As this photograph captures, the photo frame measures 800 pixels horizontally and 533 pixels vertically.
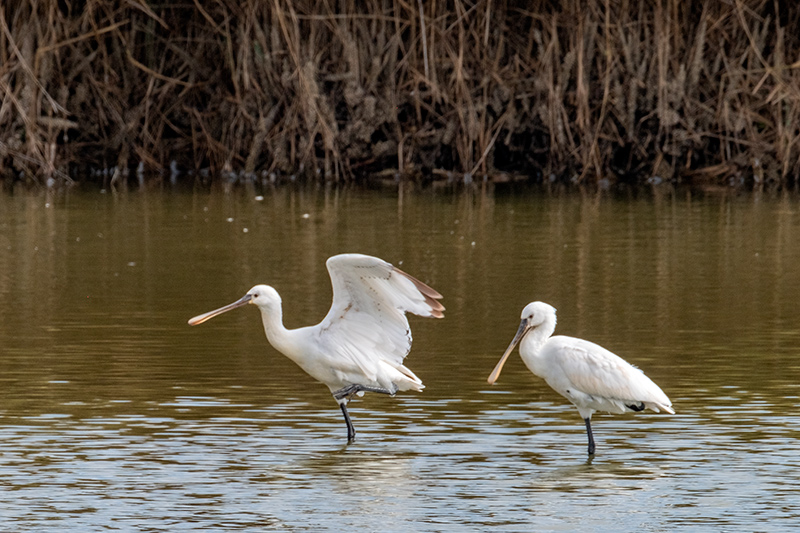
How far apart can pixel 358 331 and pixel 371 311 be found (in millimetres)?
121

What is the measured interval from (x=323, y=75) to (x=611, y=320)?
12.7m

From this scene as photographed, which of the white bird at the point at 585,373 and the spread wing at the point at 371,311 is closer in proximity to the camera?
the white bird at the point at 585,373

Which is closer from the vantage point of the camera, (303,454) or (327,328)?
(303,454)

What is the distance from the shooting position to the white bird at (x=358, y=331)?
781 centimetres

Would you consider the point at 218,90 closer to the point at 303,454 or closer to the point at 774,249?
the point at 774,249

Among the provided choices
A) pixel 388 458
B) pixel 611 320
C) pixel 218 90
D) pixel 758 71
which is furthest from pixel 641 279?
pixel 218 90

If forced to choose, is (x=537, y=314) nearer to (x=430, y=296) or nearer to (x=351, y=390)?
(x=430, y=296)

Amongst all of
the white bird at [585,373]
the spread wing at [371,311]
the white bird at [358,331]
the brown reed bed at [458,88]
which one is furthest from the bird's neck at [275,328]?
the brown reed bed at [458,88]

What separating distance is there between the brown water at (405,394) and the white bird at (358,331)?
24 centimetres

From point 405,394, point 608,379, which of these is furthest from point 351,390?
point 608,379

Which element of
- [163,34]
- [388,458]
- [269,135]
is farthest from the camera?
[163,34]

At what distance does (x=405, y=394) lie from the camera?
341 inches

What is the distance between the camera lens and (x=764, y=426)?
761 cm

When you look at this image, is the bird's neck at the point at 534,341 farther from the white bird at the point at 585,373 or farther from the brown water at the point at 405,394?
the brown water at the point at 405,394
